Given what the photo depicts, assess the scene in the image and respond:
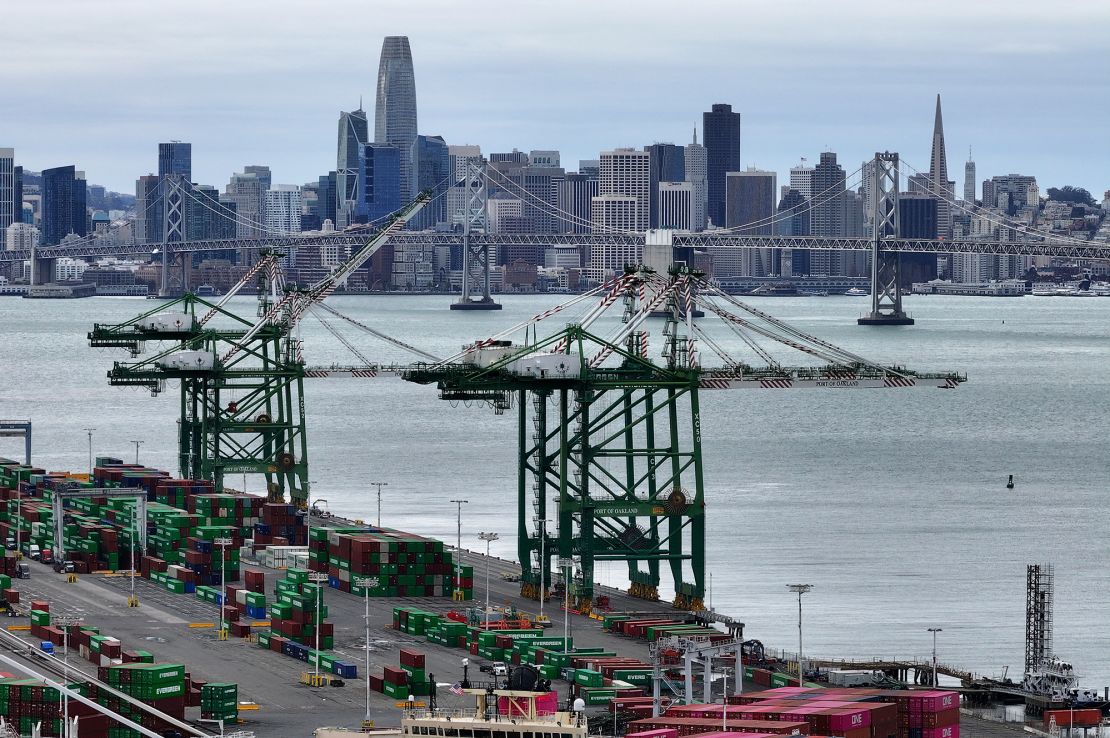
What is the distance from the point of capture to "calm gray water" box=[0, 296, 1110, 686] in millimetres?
75000

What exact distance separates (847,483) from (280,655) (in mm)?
55722

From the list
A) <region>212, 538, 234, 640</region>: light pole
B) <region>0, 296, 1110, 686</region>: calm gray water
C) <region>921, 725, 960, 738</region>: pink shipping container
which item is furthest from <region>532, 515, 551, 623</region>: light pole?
<region>921, 725, 960, 738</region>: pink shipping container

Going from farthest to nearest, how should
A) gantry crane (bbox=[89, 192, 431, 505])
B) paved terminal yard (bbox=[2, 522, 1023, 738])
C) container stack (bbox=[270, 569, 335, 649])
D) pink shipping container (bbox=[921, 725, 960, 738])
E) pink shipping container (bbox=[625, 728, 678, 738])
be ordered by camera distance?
1. gantry crane (bbox=[89, 192, 431, 505])
2. container stack (bbox=[270, 569, 335, 649])
3. paved terminal yard (bbox=[2, 522, 1023, 738])
4. pink shipping container (bbox=[921, 725, 960, 738])
5. pink shipping container (bbox=[625, 728, 678, 738])

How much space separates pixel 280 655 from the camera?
6253 cm

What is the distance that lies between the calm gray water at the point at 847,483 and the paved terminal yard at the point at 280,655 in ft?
23.1

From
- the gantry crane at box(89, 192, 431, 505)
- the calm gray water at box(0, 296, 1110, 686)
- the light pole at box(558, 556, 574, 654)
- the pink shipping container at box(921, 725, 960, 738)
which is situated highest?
the gantry crane at box(89, 192, 431, 505)

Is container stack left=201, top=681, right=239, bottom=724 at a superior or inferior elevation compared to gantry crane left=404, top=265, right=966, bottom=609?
inferior

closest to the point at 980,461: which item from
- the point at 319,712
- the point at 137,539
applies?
the point at 137,539

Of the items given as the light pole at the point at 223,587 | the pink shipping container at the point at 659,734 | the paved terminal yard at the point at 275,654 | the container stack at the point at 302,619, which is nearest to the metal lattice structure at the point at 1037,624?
the paved terminal yard at the point at 275,654

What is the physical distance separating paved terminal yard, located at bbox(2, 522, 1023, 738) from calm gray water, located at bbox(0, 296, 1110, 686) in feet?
23.1

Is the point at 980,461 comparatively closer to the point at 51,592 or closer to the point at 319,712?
the point at 51,592

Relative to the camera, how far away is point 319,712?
175 feet

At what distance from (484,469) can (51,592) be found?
160 feet

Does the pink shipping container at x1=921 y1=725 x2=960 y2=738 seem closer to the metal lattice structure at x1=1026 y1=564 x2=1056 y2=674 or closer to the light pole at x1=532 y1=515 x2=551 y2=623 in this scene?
the metal lattice structure at x1=1026 y1=564 x2=1056 y2=674
